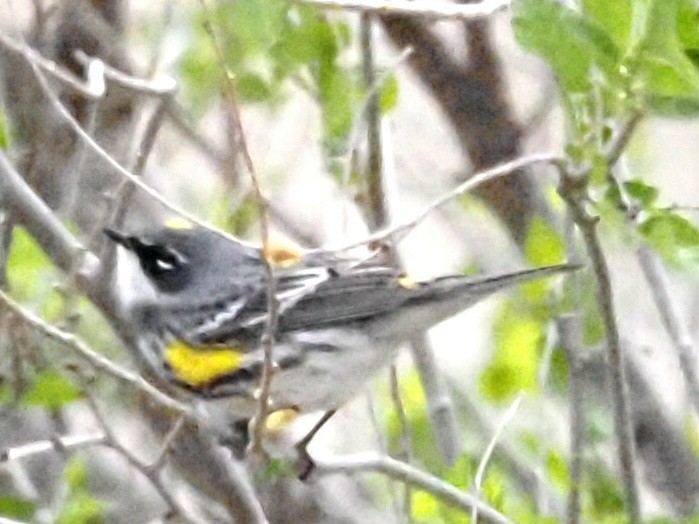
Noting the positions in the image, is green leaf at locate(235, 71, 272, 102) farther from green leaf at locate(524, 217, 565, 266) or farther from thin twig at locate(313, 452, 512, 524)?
thin twig at locate(313, 452, 512, 524)

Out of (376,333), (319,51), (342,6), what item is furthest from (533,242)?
(342,6)

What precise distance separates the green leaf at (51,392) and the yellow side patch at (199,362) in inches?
9.8

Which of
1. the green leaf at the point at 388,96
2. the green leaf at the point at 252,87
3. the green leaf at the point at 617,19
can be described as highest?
the green leaf at the point at 252,87

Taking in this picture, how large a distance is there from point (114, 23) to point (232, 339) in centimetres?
65

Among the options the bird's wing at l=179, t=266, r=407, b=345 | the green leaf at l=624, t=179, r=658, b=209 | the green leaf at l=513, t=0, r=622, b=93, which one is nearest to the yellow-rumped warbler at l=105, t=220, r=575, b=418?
the bird's wing at l=179, t=266, r=407, b=345

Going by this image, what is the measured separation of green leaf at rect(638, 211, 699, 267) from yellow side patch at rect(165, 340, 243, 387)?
2.34 feet

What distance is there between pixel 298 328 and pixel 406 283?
0.16 metres

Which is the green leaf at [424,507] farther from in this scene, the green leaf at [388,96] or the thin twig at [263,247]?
the green leaf at [388,96]

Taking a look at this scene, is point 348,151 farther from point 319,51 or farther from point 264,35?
point 264,35

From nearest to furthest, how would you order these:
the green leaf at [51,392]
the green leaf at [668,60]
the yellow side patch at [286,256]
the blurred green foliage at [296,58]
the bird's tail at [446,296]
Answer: the green leaf at [668,60]
the blurred green foliage at [296,58]
the green leaf at [51,392]
the bird's tail at [446,296]
the yellow side patch at [286,256]

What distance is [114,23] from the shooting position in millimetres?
2051

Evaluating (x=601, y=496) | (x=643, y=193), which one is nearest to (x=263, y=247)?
(x=643, y=193)

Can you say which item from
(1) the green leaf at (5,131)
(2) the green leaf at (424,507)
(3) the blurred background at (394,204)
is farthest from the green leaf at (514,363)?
(1) the green leaf at (5,131)

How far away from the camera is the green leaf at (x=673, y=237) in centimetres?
104
